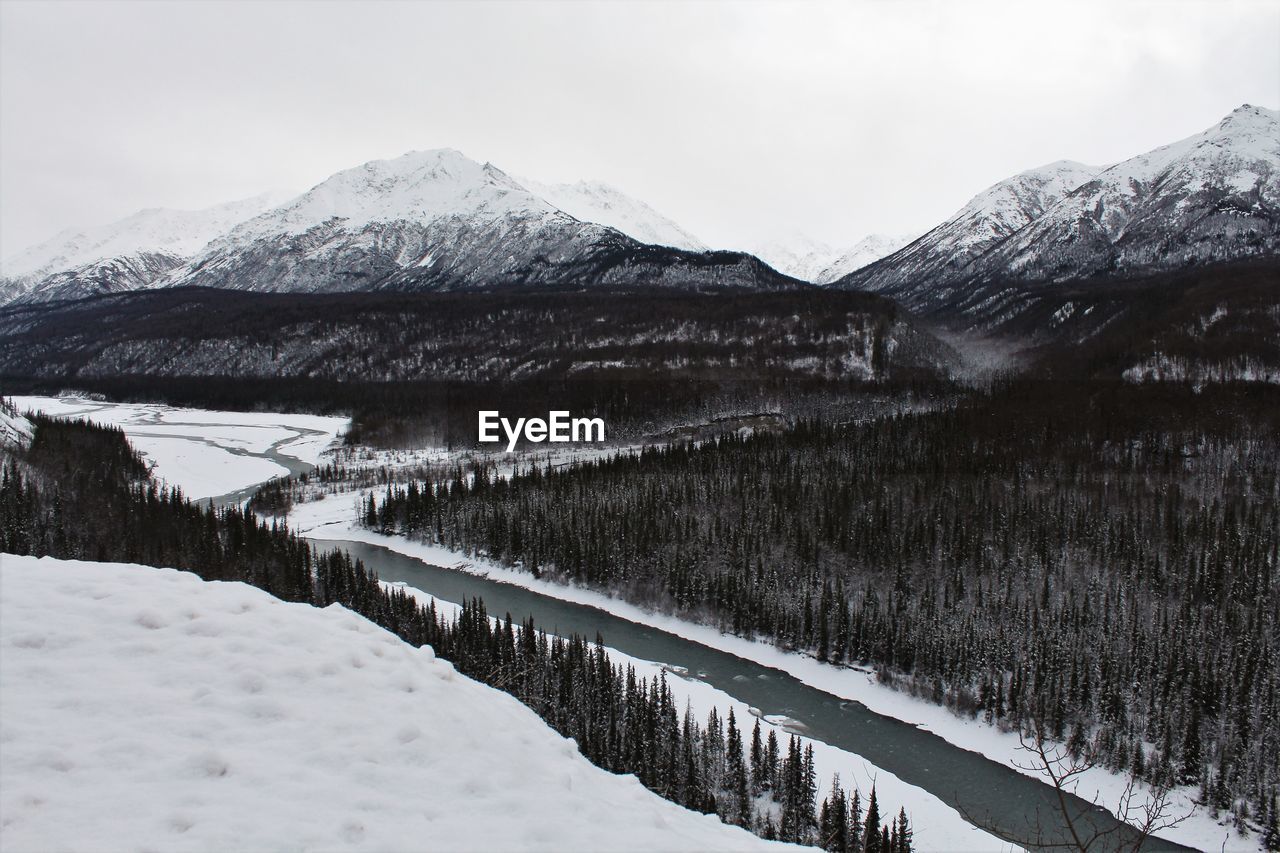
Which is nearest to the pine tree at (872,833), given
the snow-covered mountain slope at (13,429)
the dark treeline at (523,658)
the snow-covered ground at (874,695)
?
the dark treeline at (523,658)

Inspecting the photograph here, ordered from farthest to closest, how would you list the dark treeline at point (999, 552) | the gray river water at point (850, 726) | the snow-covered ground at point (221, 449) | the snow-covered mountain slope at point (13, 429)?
the snow-covered ground at point (221, 449) → the snow-covered mountain slope at point (13, 429) → the dark treeline at point (999, 552) → the gray river water at point (850, 726)

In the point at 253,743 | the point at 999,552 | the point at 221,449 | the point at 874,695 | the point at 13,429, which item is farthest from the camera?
the point at 221,449

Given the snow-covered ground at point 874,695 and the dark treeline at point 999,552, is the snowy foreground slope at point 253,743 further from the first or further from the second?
the dark treeline at point 999,552

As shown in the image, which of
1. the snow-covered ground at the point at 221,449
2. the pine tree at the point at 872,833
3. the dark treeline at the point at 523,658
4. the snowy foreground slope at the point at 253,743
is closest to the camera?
the snowy foreground slope at the point at 253,743

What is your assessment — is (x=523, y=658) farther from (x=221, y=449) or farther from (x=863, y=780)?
(x=221, y=449)

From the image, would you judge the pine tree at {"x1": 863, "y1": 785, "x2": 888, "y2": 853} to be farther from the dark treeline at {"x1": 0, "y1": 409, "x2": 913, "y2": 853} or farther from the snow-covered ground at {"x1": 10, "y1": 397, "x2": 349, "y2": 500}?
the snow-covered ground at {"x1": 10, "y1": 397, "x2": 349, "y2": 500}

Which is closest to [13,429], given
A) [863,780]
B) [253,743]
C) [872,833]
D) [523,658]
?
[523,658]
